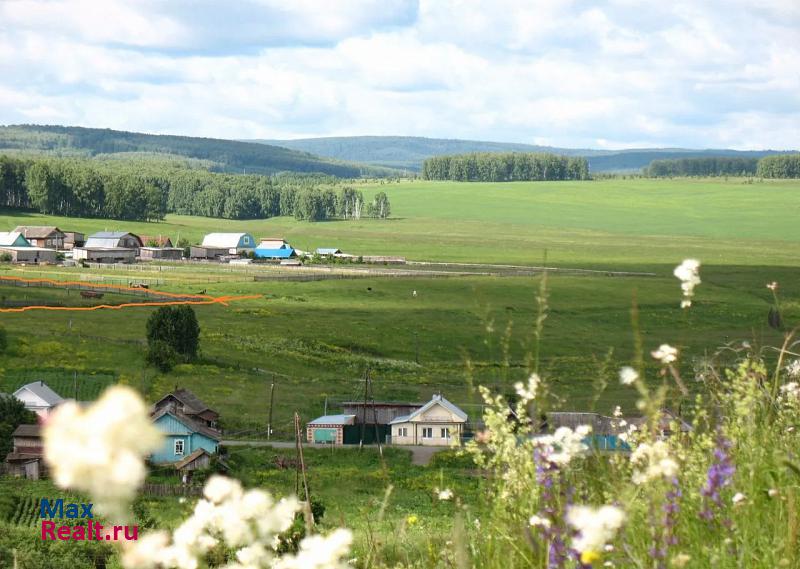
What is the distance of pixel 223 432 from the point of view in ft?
136

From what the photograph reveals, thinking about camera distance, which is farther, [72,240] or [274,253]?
[72,240]

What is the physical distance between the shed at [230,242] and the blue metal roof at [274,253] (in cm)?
410

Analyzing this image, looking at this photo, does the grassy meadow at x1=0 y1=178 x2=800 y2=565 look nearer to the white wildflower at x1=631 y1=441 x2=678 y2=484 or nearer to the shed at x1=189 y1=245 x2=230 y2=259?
the white wildflower at x1=631 y1=441 x2=678 y2=484

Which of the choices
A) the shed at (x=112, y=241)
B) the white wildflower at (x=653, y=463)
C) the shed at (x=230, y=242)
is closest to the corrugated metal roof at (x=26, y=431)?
the white wildflower at (x=653, y=463)

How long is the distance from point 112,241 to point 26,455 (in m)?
87.3

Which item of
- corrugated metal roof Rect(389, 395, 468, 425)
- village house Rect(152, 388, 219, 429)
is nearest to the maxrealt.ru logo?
village house Rect(152, 388, 219, 429)

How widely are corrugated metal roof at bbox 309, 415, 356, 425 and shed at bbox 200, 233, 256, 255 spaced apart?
8856 centimetres

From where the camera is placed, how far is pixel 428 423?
4238cm

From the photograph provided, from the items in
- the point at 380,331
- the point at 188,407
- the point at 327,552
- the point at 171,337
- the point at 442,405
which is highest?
the point at 327,552

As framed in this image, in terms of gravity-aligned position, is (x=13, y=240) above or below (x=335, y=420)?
below

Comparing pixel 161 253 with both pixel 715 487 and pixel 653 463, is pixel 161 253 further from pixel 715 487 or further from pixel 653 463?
pixel 653 463

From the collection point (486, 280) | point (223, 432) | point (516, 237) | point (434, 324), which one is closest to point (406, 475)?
point (223, 432)

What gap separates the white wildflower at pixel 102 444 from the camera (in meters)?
1.81

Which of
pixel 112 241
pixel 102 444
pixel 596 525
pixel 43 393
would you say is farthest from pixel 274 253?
pixel 102 444
